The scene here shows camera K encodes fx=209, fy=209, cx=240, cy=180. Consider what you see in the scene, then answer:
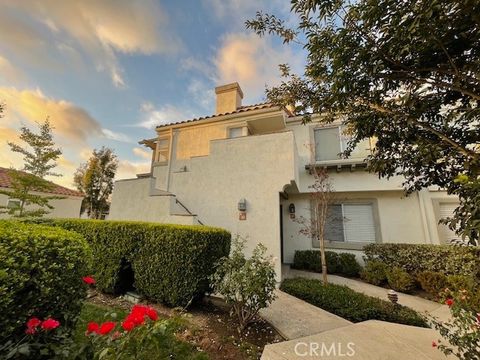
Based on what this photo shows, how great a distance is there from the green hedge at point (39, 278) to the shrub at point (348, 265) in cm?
871

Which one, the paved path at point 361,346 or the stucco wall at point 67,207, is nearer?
the paved path at point 361,346

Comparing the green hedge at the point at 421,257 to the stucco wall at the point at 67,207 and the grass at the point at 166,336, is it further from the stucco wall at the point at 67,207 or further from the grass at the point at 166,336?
the stucco wall at the point at 67,207

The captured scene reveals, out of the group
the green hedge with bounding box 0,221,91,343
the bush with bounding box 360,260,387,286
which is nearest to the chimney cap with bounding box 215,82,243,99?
the bush with bounding box 360,260,387,286

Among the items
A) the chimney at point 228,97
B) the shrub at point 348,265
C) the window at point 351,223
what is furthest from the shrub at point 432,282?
the chimney at point 228,97

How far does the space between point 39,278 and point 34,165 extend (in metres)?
8.89

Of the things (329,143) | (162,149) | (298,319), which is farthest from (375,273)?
(162,149)

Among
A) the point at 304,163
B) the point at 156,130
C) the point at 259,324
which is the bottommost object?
the point at 259,324

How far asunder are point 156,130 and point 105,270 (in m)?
8.35

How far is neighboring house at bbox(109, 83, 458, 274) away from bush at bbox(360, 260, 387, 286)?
123 centimetres

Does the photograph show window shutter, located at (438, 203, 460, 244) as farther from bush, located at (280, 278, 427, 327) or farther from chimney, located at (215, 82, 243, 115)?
chimney, located at (215, 82, 243, 115)

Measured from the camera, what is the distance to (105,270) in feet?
16.2

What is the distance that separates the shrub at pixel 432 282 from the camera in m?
6.27

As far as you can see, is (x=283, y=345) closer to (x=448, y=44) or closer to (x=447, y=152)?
(x=447, y=152)

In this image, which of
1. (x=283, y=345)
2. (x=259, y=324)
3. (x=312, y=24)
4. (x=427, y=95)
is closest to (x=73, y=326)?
(x=283, y=345)
